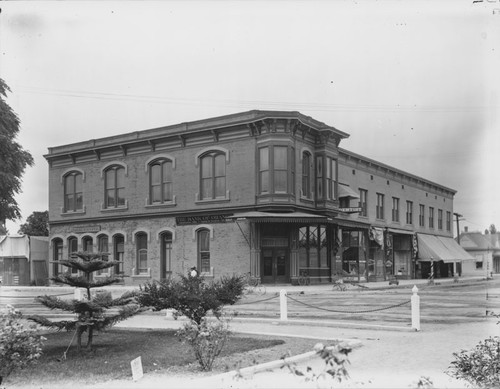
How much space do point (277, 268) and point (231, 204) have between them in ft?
14.5

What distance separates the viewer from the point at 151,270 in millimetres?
34844

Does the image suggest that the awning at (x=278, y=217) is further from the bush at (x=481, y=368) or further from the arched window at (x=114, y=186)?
the bush at (x=481, y=368)

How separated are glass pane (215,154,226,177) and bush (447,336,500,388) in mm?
25465

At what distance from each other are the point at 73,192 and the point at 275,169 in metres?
15.0

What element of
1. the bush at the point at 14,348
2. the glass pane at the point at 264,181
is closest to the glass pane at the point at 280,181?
the glass pane at the point at 264,181

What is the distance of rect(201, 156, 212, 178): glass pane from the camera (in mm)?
33531

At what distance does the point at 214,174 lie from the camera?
3341 centimetres

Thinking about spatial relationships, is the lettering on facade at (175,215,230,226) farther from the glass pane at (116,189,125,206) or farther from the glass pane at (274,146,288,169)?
Result: the glass pane at (116,189,125,206)

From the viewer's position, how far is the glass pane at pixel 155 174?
35.0 meters

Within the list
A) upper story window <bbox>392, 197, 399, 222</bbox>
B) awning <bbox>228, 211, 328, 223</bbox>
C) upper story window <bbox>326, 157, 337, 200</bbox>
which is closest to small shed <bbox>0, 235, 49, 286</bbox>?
awning <bbox>228, 211, 328, 223</bbox>

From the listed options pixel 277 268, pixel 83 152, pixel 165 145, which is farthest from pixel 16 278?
pixel 277 268

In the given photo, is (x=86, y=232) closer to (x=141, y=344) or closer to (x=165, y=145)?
(x=165, y=145)

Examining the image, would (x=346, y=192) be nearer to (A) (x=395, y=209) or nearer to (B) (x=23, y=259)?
(A) (x=395, y=209)

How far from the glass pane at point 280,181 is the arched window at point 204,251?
483cm
